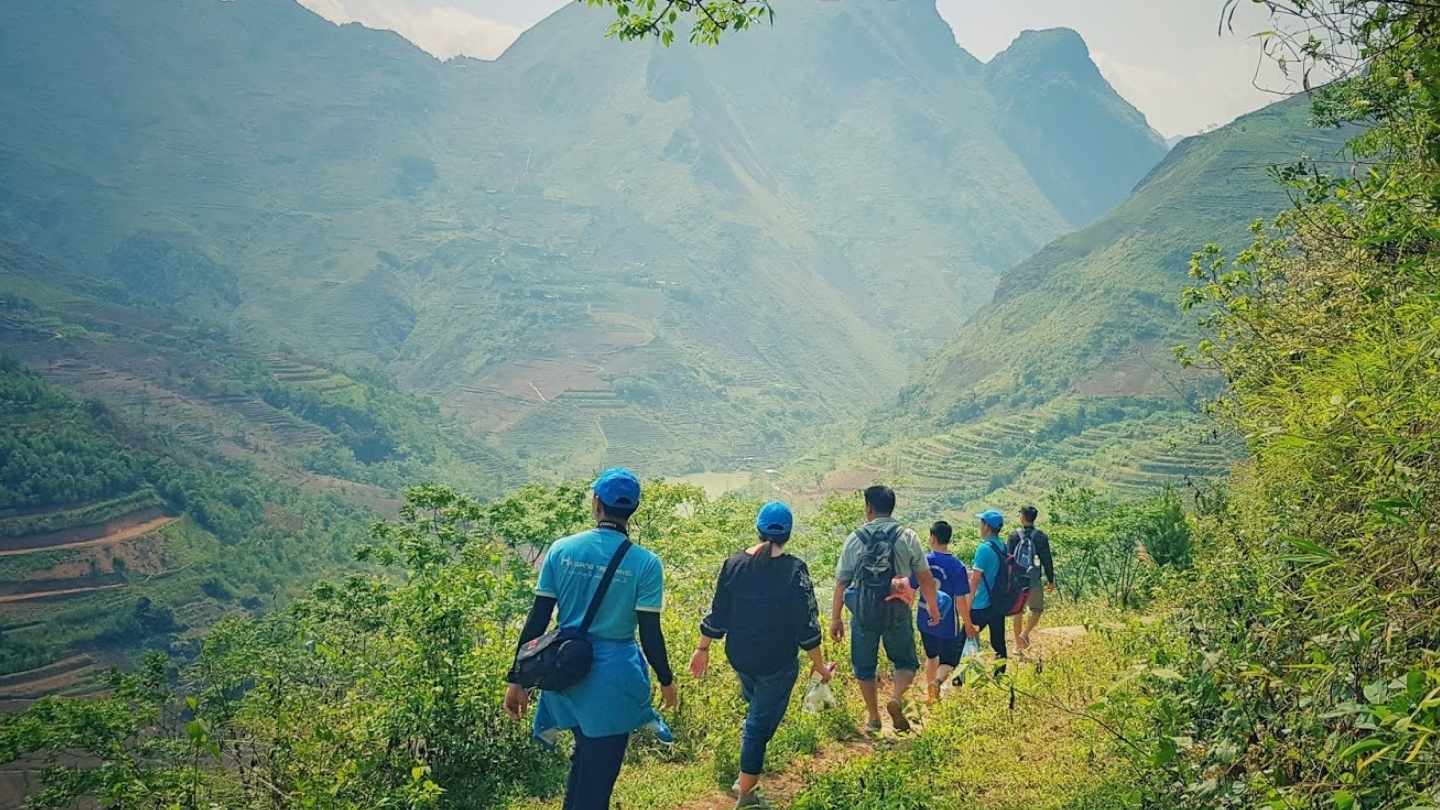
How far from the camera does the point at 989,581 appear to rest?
24.2 ft

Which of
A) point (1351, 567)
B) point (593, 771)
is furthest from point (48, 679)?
point (1351, 567)

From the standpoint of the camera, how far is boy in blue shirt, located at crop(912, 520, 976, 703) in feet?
21.3

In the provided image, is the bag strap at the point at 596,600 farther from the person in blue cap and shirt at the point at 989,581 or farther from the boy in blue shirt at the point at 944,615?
the person in blue cap and shirt at the point at 989,581

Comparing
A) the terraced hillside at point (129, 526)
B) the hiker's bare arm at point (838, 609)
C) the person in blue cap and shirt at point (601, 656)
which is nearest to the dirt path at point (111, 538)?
the terraced hillside at point (129, 526)

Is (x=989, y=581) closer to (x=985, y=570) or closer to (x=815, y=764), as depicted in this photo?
(x=985, y=570)

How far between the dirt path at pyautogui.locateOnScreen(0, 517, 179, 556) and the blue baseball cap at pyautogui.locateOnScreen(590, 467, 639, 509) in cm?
9028

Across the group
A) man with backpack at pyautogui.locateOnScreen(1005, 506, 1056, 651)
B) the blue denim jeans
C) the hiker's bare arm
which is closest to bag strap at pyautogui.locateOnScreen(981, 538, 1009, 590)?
man with backpack at pyautogui.locateOnScreen(1005, 506, 1056, 651)

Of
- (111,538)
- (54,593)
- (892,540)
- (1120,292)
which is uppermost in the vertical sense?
(111,538)

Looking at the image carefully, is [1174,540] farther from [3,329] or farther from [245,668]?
[3,329]

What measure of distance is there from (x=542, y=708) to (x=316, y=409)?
148 meters

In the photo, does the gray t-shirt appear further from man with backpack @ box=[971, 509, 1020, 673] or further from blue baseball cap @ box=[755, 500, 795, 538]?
man with backpack @ box=[971, 509, 1020, 673]

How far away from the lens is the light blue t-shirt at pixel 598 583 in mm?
3693

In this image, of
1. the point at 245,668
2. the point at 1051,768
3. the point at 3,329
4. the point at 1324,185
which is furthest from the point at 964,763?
the point at 3,329

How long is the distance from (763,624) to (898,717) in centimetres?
201
